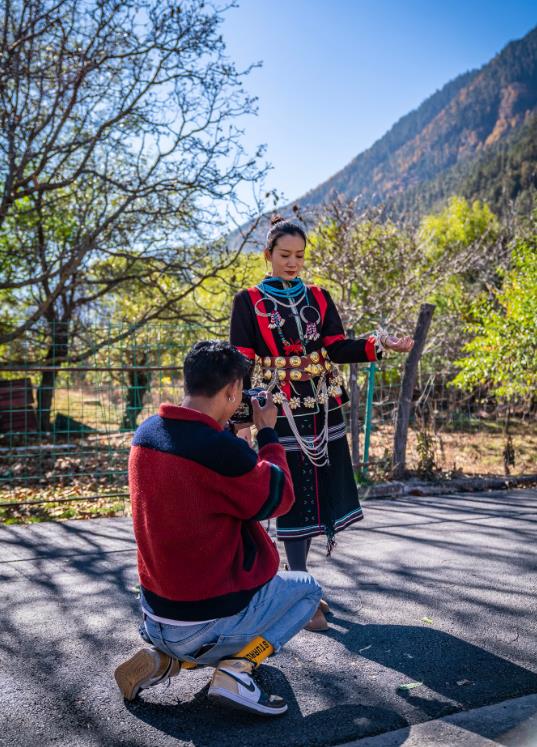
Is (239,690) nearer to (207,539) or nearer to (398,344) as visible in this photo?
(207,539)

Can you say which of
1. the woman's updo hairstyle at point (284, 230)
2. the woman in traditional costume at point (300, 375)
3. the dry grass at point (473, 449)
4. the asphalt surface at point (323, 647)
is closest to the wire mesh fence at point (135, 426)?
the dry grass at point (473, 449)

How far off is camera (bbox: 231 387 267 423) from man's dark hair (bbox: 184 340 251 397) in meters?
0.31

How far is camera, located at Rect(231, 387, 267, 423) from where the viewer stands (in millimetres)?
2598

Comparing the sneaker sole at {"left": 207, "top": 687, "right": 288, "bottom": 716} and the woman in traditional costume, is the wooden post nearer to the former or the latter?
the woman in traditional costume

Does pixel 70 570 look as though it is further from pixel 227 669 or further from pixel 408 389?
pixel 408 389

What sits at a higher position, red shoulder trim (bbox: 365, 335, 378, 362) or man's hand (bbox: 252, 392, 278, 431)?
red shoulder trim (bbox: 365, 335, 378, 362)

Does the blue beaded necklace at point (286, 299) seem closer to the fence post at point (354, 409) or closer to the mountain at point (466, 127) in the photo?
the fence post at point (354, 409)

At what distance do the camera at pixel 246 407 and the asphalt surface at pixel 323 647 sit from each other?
1.02 m

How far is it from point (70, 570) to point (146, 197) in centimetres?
678

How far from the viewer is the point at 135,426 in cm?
871

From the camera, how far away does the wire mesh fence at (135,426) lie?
21.9 feet

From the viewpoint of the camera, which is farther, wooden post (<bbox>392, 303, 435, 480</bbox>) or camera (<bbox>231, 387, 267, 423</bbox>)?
wooden post (<bbox>392, 303, 435, 480</bbox>)

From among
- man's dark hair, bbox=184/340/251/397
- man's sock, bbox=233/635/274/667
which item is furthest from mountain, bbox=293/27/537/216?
man's sock, bbox=233/635/274/667

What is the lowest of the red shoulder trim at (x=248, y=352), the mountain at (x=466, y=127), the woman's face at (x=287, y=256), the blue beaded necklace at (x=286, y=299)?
the red shoulder trim at (x=248, y=352)
